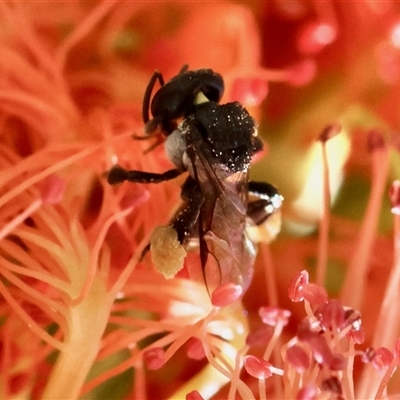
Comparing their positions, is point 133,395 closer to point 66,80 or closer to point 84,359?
point 84,359

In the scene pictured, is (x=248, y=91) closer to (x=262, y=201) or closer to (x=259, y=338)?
(x=262, y=201)

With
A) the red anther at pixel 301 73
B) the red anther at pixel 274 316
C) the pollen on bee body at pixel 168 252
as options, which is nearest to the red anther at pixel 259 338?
the red anther at pixel 274 316

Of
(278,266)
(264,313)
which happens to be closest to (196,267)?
(264,313)

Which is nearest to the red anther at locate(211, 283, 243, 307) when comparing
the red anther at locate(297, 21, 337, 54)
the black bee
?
the black bee

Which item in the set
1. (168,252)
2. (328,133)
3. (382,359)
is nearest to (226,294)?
(168,252)

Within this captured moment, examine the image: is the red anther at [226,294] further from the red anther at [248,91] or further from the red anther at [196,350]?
the red anther at [248,91]

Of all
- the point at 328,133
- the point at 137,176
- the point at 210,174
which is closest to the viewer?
the point at 210,174

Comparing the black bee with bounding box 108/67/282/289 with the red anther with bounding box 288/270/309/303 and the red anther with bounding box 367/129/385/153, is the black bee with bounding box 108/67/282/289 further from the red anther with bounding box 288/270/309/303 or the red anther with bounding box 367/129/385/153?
the red anther with bounding box 367/129/385/153
